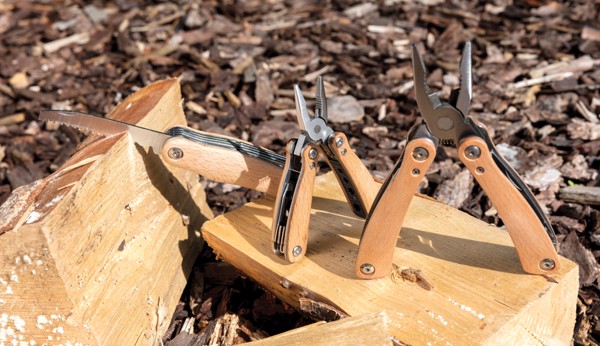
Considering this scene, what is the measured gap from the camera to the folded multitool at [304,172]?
2.92 meters

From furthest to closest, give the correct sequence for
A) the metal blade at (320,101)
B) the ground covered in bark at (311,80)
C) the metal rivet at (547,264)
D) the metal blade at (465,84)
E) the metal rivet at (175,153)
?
the ground covered in bark at (311,80) < the metal rivet at (175,153) < the metal blade at (320,101) < the metal rivet at (547,264) < the metal blade at (465,84)

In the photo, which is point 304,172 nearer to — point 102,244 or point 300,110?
point 300,110

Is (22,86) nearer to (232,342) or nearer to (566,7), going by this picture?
(232,342)

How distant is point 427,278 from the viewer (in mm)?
2889

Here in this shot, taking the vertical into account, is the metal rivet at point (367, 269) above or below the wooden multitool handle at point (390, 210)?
below

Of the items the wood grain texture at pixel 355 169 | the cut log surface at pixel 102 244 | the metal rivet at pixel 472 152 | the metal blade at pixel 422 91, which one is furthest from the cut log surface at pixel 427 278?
the metal blade at pixel 422 91

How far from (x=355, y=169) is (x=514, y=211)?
0.68m

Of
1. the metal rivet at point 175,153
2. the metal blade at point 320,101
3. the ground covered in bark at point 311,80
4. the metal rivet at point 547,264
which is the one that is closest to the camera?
the metal rivet at point 547,264

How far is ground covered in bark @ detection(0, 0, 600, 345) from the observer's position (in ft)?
12.4

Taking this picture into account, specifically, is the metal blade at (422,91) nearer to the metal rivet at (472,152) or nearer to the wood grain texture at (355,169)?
the metal rivet at (472,152)

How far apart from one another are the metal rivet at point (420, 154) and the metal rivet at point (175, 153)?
3.55 ft

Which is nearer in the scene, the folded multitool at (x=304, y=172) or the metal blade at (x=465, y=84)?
the metal blade at (x=465, y=84)

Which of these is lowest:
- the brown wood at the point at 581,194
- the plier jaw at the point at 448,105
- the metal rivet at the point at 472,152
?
the brown wood at the point at 581,194

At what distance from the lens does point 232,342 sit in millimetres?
3174
